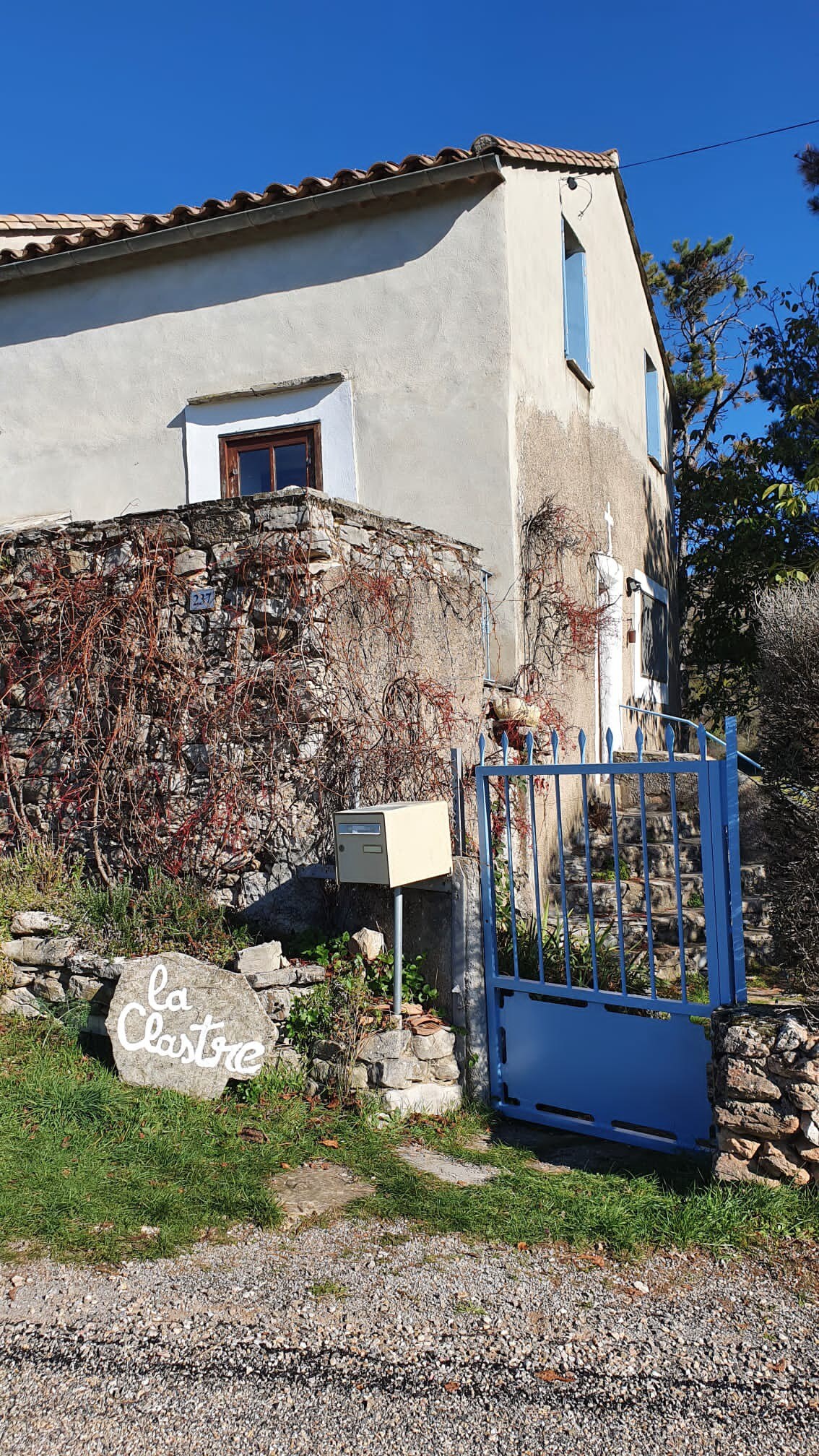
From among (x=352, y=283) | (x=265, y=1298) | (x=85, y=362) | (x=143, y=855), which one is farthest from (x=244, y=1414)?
(x=85, y=362)

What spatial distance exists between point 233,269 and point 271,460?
5.71ft

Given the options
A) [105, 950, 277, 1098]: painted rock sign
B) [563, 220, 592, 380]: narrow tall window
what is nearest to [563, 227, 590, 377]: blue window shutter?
[563, 220, 592, 380]: narrow tall window

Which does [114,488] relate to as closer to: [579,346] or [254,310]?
[254,310]

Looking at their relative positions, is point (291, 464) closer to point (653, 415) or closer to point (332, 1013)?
point (332, 1013)

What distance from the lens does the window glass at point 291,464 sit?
8812mm

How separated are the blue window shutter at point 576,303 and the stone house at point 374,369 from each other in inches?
1.0

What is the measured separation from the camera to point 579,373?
31.4ft

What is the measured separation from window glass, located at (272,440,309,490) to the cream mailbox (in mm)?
4467

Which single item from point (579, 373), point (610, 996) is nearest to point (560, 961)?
point (610, 996)

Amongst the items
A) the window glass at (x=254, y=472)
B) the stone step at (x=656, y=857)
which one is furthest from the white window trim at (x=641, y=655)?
the window glass at (x=254, y=472)

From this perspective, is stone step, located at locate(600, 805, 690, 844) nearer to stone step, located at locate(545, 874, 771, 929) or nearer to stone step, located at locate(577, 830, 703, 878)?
stone step, located at locate(577, 830, 703, 878)

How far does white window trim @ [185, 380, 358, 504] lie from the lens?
8.60m

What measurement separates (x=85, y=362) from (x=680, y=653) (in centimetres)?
872

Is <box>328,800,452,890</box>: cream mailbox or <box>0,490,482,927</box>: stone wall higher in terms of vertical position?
<box>0,490,482,927</box>: stone wall
